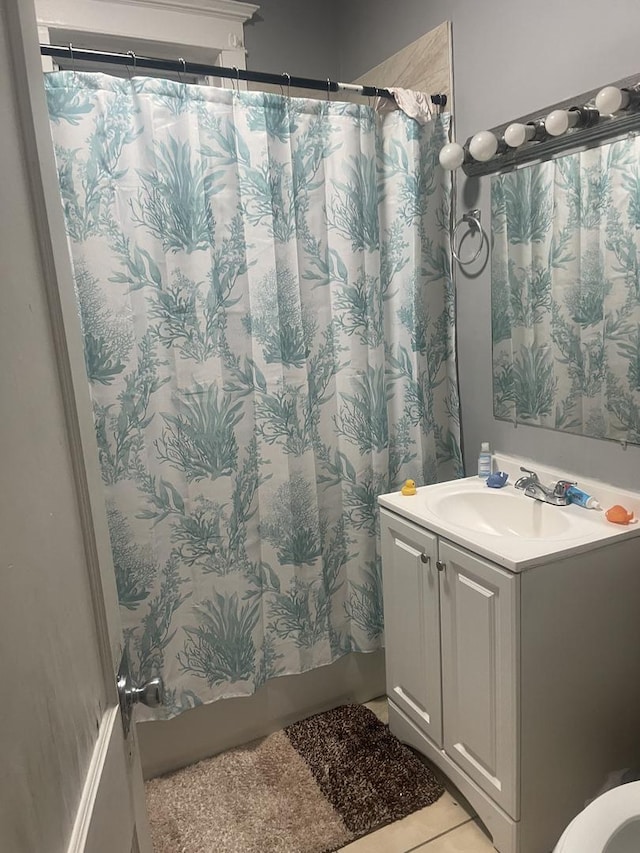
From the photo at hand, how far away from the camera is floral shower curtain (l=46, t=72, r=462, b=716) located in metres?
1.80

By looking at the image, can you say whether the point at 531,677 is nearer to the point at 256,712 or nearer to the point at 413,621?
the point at 413,621

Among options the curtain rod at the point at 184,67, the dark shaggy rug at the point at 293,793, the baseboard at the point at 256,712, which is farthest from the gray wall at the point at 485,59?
the dark shaggy rug at the point at 293,793

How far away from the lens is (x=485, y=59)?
1981mm

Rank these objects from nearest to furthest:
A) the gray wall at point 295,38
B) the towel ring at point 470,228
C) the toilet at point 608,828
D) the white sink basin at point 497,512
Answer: the toilet at point 608,828
the white sink basin at point 497,512
the towel ring at point 470,228
the gray wall at point 295,38

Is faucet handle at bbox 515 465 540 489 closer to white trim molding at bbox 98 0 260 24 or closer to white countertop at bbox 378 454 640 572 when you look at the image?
white countertop at bbox 378 454 640 572

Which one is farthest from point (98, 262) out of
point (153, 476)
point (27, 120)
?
point (27, 120)

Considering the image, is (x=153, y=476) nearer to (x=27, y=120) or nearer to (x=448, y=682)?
(x=448, y=682)

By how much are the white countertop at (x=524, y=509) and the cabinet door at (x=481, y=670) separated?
47mm

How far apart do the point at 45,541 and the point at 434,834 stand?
1639 millimetres

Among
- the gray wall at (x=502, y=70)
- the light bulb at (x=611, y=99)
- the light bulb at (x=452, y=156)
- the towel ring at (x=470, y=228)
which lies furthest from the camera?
the towel ring at (x=470, y=228)

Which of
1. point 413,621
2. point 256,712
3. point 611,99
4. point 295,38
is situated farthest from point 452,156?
point 256,712

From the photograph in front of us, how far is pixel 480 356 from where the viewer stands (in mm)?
2203

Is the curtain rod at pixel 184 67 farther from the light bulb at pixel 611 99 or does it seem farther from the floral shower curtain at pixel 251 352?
the light bulb at pixel 611 99

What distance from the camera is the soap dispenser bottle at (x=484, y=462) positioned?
213 centimetres
